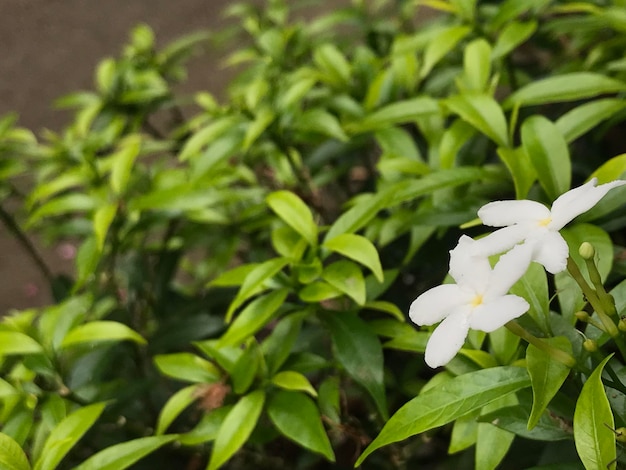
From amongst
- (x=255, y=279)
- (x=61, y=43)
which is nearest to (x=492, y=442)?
(x=255, y=279)

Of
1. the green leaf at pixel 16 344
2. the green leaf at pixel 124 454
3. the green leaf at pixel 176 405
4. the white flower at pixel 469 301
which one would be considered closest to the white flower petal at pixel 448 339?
the white flower at pixel 469 301

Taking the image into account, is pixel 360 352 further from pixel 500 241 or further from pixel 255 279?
pixel 500 241

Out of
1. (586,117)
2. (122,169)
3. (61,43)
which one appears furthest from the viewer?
(61,43)

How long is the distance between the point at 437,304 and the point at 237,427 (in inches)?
13.0

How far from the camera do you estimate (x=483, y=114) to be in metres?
0.77

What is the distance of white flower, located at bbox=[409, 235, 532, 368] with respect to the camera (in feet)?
1.31

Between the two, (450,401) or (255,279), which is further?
(255,279)

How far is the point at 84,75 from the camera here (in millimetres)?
2326

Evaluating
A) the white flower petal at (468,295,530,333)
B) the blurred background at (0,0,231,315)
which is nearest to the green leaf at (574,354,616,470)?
the white flower petal at (468,295,530,333)

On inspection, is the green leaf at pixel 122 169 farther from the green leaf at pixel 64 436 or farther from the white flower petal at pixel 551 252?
the white flower petal at pixel 551 252

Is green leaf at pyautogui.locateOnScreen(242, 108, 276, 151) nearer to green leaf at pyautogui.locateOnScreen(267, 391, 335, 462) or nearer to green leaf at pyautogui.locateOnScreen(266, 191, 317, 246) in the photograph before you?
green leaf at pyautogui.locateOnScreen(266, 191, 317, 246)

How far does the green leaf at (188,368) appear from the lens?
0.76 m

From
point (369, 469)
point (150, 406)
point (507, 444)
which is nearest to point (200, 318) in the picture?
point (150, 406)

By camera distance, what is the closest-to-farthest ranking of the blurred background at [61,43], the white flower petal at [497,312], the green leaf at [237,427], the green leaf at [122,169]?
1. the white flower petal at [497,312]
2. the green leaf at [237,427]
3. the green leaf at [122,169]
4. the blurred background at [61,43]
